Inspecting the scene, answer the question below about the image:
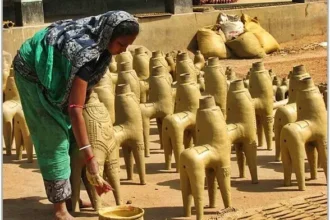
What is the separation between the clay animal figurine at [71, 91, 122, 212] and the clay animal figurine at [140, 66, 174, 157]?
1357 mm

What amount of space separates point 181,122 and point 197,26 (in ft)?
21.1

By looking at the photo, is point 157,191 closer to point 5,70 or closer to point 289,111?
point 289,111

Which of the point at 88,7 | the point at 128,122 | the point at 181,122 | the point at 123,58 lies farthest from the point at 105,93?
the point at 88,7

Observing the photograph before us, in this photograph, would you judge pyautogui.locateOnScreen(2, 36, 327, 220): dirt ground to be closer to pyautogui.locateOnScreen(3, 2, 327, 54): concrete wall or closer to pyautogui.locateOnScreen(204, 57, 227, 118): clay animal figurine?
pyautogui.locateOnScreen(204, 57, 227, 118): clay animal figurine

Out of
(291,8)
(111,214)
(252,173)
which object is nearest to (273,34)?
(291,8)

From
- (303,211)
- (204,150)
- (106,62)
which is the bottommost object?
(303,211)

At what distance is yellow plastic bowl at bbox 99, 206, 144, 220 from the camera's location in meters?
4.03

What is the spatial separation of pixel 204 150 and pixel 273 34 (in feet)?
27.1

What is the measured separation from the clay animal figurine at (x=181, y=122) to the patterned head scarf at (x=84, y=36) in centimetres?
162

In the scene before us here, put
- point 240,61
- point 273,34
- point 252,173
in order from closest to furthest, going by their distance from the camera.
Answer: point 252,173, point 240,61, point 273,34

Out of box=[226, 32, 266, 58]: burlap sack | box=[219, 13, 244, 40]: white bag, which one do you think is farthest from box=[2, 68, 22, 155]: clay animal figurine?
box=[219, 13, 244, 40]: white bag

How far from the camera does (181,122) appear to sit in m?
6.08

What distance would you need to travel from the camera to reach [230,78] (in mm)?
7508

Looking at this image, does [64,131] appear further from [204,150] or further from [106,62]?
[204,150]
